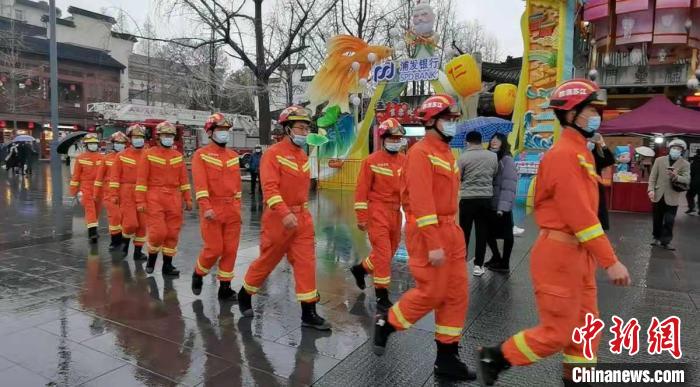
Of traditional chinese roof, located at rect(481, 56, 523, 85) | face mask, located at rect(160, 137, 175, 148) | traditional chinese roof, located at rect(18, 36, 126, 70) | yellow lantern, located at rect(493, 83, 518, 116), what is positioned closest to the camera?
face mask, located at rect(160, 137, 175, 148)

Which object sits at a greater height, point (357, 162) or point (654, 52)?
point (654, 52)

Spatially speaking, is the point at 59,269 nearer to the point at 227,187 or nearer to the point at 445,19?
the point at 227,187

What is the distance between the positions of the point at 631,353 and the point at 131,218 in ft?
20.3

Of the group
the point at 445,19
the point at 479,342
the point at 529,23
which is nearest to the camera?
the point at 479,342

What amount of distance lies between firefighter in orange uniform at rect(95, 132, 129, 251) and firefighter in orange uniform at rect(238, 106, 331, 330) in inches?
158

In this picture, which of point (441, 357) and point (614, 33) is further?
point (614, 33)

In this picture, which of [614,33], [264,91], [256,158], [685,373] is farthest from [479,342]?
[614,33]

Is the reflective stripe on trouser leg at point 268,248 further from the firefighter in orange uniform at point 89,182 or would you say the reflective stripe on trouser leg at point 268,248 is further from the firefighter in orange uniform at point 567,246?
the firefighter in orange uniform at point 89,182

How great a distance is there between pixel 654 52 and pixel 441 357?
21.4m

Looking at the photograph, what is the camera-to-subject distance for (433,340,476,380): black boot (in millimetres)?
3467

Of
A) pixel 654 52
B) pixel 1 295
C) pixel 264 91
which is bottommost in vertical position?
pixel 1 295

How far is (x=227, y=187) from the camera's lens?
17.5 ft

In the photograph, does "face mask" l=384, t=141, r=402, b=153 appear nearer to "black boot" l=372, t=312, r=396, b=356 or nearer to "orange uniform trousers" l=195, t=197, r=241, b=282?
"orange uniform trousers" l=195, t=197, r=241, b=282

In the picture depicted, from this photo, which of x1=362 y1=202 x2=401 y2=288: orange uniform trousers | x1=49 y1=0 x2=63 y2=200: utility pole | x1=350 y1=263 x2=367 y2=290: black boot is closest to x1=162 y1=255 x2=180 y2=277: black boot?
x1=350 y1=263 x2=367 y2=290: black boot
